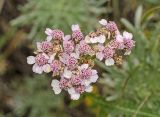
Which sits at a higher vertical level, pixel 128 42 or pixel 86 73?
pixel 128 42

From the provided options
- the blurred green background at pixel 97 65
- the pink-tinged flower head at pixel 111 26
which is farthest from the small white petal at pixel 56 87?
the blurred green background at pixel 97 65

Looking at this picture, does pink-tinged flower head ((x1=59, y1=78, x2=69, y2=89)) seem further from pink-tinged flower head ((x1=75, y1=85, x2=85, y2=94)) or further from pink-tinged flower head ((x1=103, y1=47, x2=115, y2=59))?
pink-tinged flower head ((x1=103, y1=47, x2=115, y2=59))

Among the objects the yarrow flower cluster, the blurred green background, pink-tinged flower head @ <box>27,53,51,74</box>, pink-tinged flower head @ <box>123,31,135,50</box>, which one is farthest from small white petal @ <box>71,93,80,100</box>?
the blurred green background

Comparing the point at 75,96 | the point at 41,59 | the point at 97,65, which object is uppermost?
the point at 97,65

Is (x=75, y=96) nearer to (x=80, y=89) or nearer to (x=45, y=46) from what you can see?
(x=80, y=89)

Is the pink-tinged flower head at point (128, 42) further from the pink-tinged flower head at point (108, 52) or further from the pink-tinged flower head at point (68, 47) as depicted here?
the pink-tinged flower head at point (68, 47)

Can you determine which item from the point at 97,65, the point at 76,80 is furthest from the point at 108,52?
the point at 97,65

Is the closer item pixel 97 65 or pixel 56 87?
pixel 56 87

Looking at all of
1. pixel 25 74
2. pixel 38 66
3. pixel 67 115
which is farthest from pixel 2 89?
pixel 38 66
